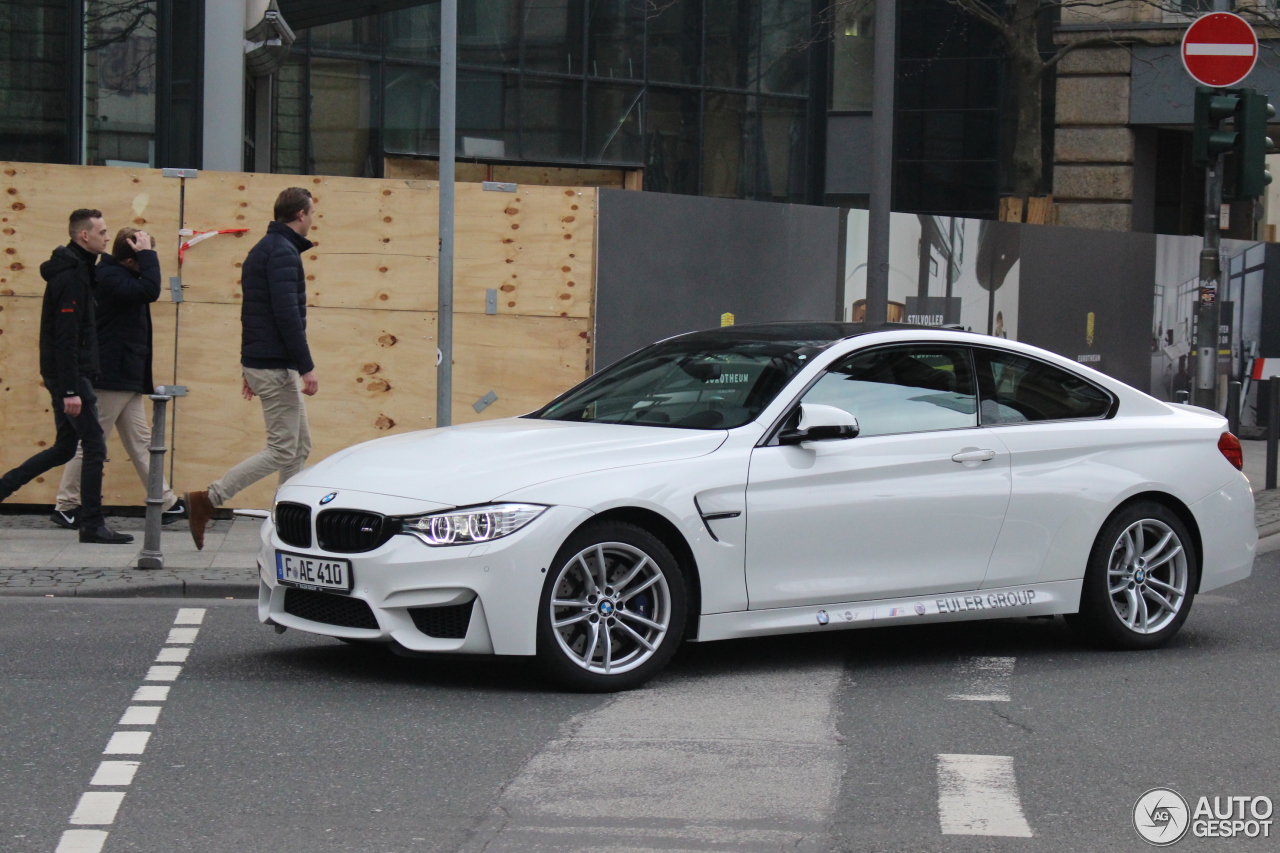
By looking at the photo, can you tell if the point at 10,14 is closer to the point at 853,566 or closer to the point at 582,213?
the point at 582,213

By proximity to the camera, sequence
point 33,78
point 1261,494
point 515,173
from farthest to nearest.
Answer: point 515,173, point 33,78, point 1261,494

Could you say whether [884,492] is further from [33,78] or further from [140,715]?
[33,78]

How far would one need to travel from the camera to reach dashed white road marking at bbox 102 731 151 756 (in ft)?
17.9

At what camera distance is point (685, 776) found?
207 inches

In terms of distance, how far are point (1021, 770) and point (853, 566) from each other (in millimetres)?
1570

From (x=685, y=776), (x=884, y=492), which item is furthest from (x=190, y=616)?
(x=685, y=776)

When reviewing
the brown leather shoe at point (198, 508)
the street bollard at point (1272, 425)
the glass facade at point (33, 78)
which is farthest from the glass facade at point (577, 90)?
the brown leather shoe at point (198, 508)

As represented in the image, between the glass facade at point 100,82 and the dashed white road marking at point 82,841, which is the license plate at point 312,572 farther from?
the glass facade at point 100,82

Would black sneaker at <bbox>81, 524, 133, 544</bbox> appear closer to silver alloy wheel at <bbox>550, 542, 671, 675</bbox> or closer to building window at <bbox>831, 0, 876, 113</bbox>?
silver alloy wheel at <bbox>550, 542, 671, 675</bbox>

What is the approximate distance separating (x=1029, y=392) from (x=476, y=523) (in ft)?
9.11

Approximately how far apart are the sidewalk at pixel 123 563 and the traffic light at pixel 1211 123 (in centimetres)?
404

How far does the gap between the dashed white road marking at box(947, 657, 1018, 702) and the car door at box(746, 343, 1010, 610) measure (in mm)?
348

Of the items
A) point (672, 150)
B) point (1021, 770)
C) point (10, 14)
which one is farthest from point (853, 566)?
point (672, 150)

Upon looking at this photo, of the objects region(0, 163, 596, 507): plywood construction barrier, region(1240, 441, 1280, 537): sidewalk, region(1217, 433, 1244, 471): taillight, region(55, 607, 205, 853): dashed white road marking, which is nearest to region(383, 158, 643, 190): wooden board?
region(1240, 441, 1280, 537): sidewalk
